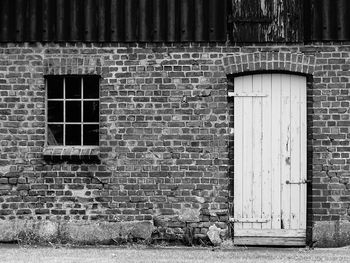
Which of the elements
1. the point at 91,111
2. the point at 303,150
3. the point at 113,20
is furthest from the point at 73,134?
the point at 303,150

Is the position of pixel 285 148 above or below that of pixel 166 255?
above

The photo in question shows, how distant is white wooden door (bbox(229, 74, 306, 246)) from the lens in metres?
12.5

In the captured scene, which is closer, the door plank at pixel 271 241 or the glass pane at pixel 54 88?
the door plank at pixel 271 241

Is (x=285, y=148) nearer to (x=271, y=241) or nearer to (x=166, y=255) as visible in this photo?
(x=271, y=241)

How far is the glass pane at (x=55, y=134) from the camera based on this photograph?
12.8 meters

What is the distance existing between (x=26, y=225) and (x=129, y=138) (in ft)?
7.28

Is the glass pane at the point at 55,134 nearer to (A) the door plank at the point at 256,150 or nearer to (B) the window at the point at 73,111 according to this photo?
(B) the window at the point at 73,111

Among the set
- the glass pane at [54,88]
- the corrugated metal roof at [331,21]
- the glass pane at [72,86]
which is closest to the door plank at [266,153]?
the corrugated metal roof at [331,21]

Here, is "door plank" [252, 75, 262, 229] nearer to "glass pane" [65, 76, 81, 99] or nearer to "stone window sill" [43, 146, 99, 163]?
"stone window sill" [43, 146, 99, 163]

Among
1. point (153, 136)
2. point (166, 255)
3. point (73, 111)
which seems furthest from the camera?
point (73, 111)

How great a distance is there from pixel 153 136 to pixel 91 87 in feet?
4.39

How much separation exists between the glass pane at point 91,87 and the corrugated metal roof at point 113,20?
655 millimetres

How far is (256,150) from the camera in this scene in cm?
1258

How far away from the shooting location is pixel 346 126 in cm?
1242
